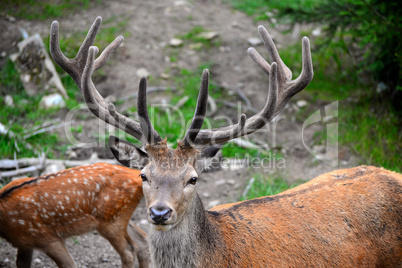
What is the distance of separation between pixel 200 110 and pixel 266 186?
9.34 ft

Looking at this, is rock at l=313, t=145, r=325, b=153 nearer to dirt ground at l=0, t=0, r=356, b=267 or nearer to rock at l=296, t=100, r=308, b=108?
dirt ground at l=0, t=0, r=356, b=267

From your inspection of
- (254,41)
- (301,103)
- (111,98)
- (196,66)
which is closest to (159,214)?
(111,98)

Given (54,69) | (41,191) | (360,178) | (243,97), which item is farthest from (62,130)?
(360,178)

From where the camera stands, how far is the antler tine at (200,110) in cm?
306

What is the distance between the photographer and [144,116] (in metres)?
3.21

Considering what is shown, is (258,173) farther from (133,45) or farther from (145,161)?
(133,45)

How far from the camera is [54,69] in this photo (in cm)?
762

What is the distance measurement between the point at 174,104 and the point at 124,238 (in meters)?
3.52

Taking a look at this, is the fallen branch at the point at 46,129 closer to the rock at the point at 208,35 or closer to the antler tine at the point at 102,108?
the antler tine at the point at 102,108

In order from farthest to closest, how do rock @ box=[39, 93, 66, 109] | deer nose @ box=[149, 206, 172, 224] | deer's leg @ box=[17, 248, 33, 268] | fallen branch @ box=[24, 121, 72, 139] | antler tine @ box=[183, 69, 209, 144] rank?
1. rock @ box=[39, 93, 66, 109]
2. fallen branch @ box=[24, 121, 72, 139]
3. deer's leg @ box=[17, 248, 33, 268]
4. antler tine @ box=[183, 69, 209, 144]
5. deer nose @ box=[149, 206, 172, 224]

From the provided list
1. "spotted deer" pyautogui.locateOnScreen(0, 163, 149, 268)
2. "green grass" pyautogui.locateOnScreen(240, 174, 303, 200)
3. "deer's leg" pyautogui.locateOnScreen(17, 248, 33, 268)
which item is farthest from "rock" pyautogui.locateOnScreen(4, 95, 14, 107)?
"green grass" pyautogui.locateOnScreen(240, 174, 303, 200)

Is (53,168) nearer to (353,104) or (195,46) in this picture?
(195,46)

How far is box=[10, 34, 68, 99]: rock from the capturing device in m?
7.43

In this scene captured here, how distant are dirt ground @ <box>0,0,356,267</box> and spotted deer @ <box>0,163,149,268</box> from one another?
0.53 meters
